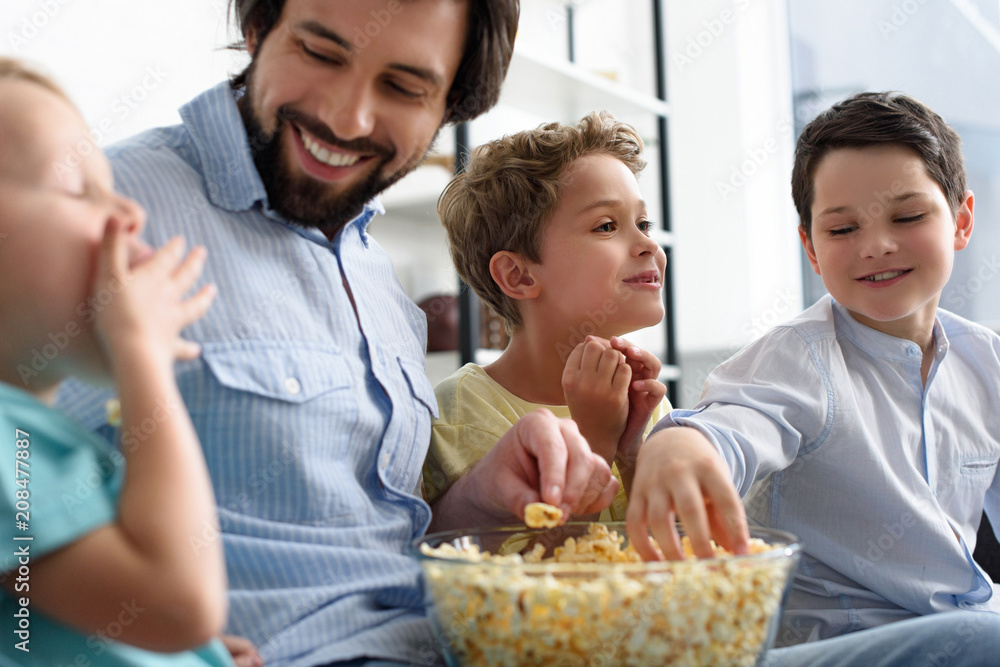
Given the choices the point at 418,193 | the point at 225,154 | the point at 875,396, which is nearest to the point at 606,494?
the point at 225,154

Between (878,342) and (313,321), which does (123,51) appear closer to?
(313,321)

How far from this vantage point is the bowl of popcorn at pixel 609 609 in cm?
49

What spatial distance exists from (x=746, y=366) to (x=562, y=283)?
0.95 ft

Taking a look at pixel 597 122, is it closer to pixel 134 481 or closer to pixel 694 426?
pixel 694 426

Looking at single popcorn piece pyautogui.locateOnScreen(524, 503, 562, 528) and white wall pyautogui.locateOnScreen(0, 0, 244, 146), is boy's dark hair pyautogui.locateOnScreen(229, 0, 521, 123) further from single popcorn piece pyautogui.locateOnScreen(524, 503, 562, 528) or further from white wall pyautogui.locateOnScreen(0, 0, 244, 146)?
single popcorn piece pyautogui.locateOnScreen(524, 503, 562, 528)

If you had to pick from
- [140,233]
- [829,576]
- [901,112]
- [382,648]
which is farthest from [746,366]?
[140,233]

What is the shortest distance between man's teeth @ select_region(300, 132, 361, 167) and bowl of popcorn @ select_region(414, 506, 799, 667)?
291 millimetres

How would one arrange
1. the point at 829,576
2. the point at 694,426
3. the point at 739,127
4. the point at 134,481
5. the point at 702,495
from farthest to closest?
the point at 739,127, the point at 829,576, the point at 694,426, the point at 702,495, the point at 134,481

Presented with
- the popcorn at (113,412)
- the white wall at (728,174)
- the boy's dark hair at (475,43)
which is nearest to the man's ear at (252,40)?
the boy's dark hair at (475,43)

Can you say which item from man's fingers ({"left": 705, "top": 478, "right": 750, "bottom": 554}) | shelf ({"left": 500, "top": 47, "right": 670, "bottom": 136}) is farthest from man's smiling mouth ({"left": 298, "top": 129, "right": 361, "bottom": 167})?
shelf ({"left": 500, "top": 47, "right": 670, "bottom": 136})

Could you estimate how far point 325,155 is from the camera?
Answer: 0.62m

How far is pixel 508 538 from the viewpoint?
679 millimetres

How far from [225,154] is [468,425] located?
0.48 metres

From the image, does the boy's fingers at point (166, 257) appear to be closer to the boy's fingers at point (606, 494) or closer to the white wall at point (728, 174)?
the boy's fingers at point (606, 494)
